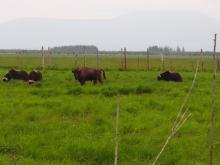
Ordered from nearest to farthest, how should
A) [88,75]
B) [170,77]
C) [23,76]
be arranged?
1. [88,75]
2. [23,76]
3. [170,77]

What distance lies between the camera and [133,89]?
1783cm

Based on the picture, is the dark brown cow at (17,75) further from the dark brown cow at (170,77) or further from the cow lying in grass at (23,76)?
the dark brown cow at (170,77)

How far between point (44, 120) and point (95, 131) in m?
1.64

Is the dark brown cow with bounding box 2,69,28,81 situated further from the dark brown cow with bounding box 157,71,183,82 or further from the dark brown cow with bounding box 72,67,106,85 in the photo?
the dark brown cow with bounding box 157,71,183,82

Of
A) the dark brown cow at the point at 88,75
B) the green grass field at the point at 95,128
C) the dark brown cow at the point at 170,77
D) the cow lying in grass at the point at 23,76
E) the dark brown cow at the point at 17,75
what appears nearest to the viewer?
the green grass field at the point at 95,128

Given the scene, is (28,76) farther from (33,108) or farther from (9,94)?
(33,108)

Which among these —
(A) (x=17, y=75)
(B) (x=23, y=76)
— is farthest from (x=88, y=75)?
(A) (x=17, y=75)

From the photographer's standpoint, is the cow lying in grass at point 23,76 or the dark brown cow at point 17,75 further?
the dark brown cow at point 17,75

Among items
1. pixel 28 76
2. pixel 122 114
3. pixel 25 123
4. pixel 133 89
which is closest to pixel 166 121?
pixel 122 114

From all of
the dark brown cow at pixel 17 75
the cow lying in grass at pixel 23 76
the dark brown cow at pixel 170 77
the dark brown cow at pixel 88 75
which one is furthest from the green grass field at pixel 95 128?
the dark brown cow at pixel 170 77

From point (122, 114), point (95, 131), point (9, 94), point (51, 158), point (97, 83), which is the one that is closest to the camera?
point (51, 158)

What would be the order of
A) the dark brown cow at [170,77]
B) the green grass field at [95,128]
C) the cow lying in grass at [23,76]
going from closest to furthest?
the green grass field at [95,128], the cow lying in grass at [23,76], the dark brown cow at [170,77]

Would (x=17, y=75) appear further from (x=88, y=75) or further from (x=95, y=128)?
(x=95, y=128)

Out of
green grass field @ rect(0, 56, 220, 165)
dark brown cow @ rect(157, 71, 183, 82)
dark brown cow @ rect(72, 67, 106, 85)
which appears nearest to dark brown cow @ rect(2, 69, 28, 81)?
dark brown cow @ rect(72, 67, 106, 85)
